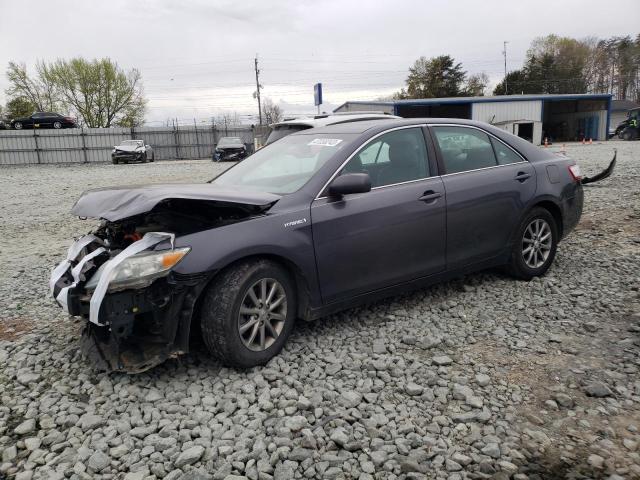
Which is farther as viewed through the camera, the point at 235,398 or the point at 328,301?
the point at 328,301

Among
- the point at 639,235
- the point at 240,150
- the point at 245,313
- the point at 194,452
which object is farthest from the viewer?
the point at 240,150

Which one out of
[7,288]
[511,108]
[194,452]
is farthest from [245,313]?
[511,108]

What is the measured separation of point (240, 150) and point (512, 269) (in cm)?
2840

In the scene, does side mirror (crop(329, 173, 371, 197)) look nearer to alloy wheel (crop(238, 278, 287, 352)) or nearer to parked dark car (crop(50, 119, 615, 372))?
parked dark car (crop(50, 119, 615, 372))

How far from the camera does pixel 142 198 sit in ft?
10.7

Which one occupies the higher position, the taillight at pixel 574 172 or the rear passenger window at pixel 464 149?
the rear passenger window at pixel 464 149

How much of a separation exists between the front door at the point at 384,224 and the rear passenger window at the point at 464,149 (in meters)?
0.23

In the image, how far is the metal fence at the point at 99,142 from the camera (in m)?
34.2

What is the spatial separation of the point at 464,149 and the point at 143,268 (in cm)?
305

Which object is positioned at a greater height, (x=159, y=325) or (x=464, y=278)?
(x=159, y=325)

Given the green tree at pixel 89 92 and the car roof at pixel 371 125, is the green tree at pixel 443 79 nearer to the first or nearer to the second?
the green tree at pixel 89 92

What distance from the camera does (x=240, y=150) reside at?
1259 inches

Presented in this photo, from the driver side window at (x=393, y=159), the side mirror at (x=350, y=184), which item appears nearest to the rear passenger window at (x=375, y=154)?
the driver side window at (x=393, y=159)

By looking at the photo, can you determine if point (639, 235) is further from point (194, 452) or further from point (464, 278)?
point (194, 452)
